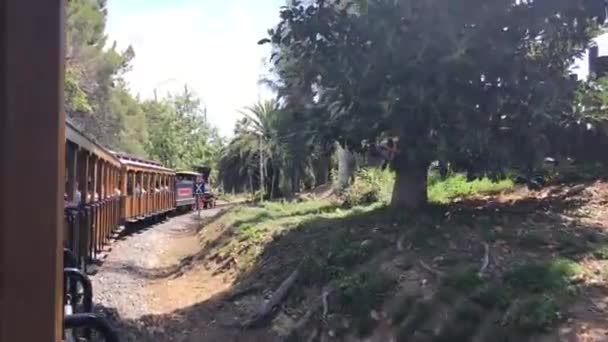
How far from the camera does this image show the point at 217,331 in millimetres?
8594

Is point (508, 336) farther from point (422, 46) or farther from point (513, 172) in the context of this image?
point (513, 172)

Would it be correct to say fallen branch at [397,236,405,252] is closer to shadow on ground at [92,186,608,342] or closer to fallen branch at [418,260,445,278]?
shadow on ground at [92,186,608,342]

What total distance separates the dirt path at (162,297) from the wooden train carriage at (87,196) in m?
0.61

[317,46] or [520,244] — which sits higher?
[317,46]

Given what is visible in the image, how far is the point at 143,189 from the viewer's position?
22438 millimetres

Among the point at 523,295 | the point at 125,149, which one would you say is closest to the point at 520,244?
the point at 523,295

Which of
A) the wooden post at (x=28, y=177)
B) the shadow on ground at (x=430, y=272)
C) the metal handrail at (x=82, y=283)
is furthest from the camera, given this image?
the shadow on ground at (x=430, y=272)

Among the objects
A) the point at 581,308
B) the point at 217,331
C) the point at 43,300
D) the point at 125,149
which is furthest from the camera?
the point at 125,149

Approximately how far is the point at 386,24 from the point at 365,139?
1.62 meters

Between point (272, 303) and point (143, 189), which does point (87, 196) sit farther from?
point (143, 189)

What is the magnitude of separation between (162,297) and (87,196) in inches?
87.7

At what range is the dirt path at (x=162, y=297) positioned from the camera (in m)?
8.58

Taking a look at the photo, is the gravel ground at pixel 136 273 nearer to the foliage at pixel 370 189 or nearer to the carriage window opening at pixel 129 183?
the carriage window opening at pixel 129 183

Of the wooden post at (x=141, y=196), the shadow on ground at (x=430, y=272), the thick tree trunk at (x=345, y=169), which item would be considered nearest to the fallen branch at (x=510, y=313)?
the shadow on ground at (x=430, y=272)
